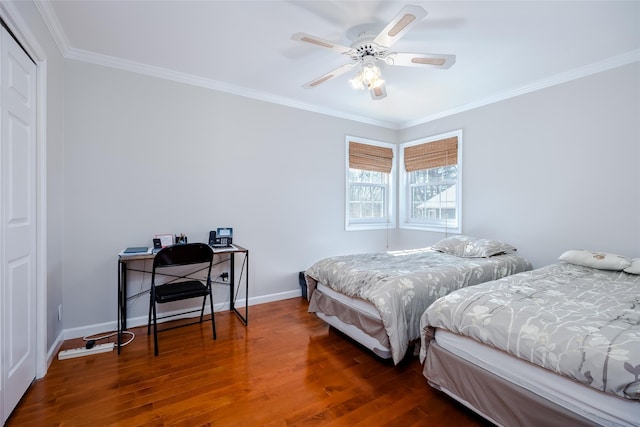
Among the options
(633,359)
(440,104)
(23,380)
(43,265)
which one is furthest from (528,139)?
(23,380)

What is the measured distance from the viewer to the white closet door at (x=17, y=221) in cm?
151

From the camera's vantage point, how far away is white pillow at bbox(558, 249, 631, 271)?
2.27 m

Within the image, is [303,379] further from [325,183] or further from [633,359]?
[325,183]

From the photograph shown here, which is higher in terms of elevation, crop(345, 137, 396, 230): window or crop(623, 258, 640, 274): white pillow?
crop(345, 137, 396, 230): window

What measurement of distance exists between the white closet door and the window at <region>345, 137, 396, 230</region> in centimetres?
326

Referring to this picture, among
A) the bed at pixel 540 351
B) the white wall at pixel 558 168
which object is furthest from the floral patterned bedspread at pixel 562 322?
the white wall at pixel 558 168

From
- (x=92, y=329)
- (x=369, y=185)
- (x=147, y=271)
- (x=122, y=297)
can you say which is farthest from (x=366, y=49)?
(x=92, y=329)

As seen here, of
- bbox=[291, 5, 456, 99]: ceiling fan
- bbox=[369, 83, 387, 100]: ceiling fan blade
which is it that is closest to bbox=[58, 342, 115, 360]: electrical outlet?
bbox=[291, 5, 456, 99]: ceiling fan

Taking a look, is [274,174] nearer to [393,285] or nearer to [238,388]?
[393,285]

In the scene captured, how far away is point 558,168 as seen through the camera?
2.97 meters

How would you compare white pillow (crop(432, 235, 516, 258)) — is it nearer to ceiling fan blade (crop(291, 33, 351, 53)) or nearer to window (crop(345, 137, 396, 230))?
window (crop(345, 137, 396, 230))

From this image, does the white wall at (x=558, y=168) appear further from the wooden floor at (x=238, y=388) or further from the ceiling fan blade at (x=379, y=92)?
the wooden floor at (x=238, y=388)

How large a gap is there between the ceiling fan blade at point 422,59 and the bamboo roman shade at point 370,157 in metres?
2.04

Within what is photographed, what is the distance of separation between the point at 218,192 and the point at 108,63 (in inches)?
59.8
